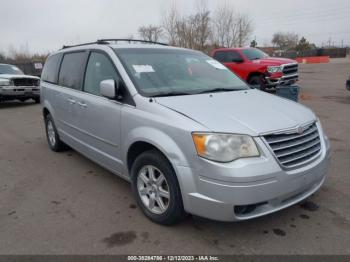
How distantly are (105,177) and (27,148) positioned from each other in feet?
8.50

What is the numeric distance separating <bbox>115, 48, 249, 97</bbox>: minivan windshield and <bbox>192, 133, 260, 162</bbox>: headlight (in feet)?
2.88

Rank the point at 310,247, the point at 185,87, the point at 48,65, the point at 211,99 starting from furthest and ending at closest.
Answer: the point at 48,65 → the point at 185,87 → the point at 211,99 → the point at 310,247

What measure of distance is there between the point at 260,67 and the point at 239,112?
29.8ft

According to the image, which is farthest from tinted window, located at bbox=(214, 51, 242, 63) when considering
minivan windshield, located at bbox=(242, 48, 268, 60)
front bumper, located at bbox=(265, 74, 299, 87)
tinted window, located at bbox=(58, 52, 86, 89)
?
tinted window, located at bbox=(58, 52, 86, 89)

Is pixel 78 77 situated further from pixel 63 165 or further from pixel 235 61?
pixel 235 61

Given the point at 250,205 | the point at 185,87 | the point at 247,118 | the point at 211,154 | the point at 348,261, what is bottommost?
the point at 348,261

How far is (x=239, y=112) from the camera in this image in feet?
9.36

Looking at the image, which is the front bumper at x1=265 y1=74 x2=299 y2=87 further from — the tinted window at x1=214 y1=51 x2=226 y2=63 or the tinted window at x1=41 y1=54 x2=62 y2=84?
the tinted window at x1=41 y1=54 x2=62 y2=84

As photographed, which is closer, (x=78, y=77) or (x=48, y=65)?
(x=78, y=77)

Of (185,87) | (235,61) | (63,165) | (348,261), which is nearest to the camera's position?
(348,261)

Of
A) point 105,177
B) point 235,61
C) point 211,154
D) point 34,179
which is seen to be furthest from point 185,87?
point 235,61

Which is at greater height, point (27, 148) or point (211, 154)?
point (211, 154)

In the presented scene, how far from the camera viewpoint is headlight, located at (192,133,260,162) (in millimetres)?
2473

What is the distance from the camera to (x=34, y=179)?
434 centimetres
